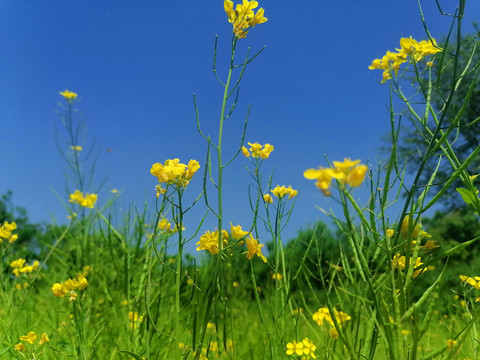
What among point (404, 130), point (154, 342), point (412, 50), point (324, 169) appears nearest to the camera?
point (324, 169)

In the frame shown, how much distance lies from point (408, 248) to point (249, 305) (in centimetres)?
385

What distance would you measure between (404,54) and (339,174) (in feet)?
2.24

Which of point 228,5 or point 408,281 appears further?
point 228,5

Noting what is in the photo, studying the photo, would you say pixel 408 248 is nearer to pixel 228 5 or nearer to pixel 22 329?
pixel 228 5

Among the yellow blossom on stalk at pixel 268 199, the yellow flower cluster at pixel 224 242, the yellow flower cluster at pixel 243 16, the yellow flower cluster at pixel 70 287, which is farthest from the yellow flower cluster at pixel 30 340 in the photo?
the yellow flower cluster at pixel 243 16

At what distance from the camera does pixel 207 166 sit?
939mm

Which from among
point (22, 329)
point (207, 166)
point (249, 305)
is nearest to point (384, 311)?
point (207, 166)

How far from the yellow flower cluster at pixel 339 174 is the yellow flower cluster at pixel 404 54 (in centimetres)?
59

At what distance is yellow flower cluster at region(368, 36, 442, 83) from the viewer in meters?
1.12

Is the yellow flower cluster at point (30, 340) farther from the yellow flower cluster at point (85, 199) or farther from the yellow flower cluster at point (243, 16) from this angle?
the yellow flower cluster at point (85, 199)

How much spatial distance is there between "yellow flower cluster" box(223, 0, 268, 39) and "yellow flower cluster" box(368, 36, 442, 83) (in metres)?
0.38

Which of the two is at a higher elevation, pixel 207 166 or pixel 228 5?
pixel 228 5

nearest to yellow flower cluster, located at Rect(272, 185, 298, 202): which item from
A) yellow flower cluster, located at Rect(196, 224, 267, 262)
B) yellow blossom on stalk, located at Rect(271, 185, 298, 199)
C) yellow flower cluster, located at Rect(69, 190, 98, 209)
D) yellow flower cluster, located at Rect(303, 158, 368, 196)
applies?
yellow blossom on stalk, located at Rect(271, 185, 298, 199)

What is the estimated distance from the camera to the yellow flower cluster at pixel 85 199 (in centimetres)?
269
